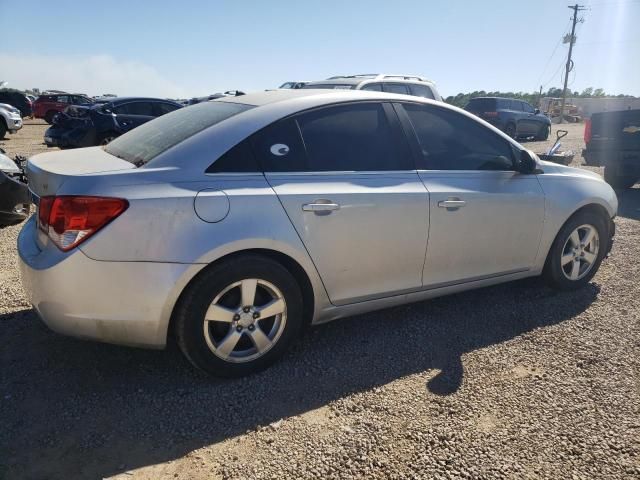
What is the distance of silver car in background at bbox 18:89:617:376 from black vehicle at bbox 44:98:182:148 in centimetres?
952

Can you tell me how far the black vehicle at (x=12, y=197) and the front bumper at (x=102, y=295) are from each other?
9.69ft

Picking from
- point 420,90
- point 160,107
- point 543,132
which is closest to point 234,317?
point 420,90

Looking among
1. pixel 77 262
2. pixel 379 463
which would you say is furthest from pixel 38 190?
pixel 379 463

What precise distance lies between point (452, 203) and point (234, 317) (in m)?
1.62

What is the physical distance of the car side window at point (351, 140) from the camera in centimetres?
295

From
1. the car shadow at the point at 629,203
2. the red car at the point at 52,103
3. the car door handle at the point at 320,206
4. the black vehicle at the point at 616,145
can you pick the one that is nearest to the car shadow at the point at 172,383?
the car door handle at the point at 320,206

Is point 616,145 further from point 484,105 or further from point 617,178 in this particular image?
point 484,105

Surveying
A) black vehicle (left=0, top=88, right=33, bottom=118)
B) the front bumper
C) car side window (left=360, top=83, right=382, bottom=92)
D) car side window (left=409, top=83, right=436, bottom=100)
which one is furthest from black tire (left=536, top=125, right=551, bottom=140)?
black vehicle (left=0, top=88, right=33, bottom=118)

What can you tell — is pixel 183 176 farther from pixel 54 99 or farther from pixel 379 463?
pixel 54 99

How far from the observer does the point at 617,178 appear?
360 inches

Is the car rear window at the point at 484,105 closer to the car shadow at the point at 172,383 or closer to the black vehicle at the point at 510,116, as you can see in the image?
the black vehicle at the point at 510,116

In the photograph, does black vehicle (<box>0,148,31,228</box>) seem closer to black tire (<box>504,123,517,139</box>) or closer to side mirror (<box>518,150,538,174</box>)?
side mirror (<box>518,150,538,174</box>)

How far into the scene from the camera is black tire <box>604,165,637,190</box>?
347 inches

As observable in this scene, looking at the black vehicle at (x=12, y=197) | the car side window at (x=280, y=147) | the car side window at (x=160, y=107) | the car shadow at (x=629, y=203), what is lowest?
the car shadow at (x=629, y=203)
